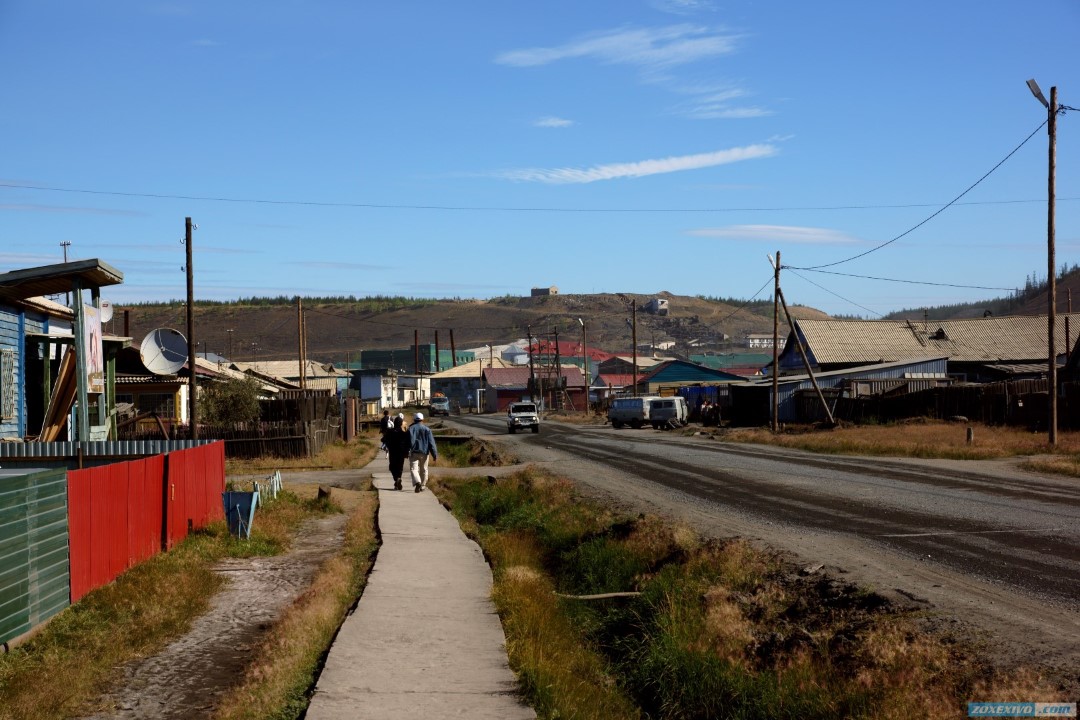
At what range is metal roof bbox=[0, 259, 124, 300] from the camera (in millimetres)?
17266

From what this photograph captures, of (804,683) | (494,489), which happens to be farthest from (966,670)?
(494,489)

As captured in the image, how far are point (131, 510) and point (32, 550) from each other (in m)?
3.15

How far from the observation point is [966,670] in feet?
23.2

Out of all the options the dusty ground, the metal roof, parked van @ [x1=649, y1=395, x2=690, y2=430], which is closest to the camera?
the dusty ground

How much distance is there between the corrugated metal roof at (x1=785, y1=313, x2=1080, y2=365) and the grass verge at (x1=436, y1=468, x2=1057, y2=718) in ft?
172

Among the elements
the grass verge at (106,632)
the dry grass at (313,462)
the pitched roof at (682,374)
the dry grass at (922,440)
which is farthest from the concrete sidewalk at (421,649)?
the pitched roof at (682,374)

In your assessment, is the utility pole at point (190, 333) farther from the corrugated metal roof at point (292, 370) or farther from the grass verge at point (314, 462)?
the corrugated metal roof at point (292, 370)

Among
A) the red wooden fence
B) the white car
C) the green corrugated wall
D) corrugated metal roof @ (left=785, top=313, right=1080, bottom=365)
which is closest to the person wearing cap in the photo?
the red wooden fence

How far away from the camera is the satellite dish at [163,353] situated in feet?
94.9

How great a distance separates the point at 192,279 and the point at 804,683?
98.4 ft

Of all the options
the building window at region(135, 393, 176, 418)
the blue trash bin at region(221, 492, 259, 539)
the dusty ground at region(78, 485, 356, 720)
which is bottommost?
the dusty ground at region(78, 485, 356, 720)

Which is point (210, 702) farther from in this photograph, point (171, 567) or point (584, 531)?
point (584, 531)

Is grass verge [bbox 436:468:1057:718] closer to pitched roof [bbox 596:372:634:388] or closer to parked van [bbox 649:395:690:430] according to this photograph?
parked van [bbox 649:395:690:430]

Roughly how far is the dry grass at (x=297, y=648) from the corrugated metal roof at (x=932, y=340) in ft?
176
